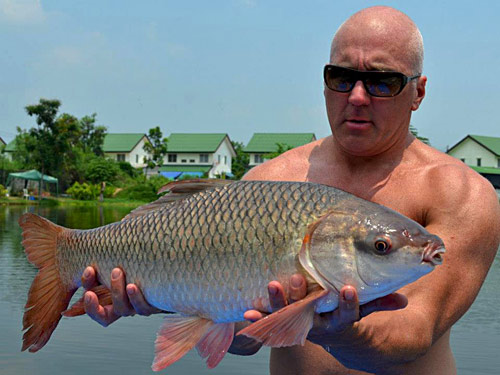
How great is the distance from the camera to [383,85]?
Result: 3.41 m

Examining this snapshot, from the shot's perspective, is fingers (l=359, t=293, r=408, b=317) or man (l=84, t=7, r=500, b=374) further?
man (l=84, t=7, r=500, b=374)

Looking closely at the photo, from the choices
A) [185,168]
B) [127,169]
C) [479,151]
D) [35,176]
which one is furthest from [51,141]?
[479,151]

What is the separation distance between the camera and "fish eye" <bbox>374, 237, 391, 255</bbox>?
2523 mm

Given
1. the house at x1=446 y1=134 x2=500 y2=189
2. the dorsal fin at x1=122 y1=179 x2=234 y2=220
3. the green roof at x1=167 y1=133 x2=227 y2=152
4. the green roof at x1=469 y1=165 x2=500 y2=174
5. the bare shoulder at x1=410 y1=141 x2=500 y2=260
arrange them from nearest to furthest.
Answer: the dorsal fin at x1=122 y1=179 x2=234 y2=220 → the bare shoulder at x1=410 y1=141 x2=500 y2=260 → the green roof at x1=469 y1=165 x2=500 y2=174 → the house at x1=446 y1=134 x2=500 y2=189 → the green roof at x1=167 y1=133 x2=227 y2=152

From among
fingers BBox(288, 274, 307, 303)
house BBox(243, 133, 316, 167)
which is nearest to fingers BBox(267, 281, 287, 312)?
fingers BBox(288, 274, 307, 303)

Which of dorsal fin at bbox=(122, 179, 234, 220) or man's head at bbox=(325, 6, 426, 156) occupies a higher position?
man's head at bbox=(325, 6, 426, 156)

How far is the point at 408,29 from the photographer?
11.5ft

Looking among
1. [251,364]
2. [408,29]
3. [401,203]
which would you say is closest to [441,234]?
[401,203]

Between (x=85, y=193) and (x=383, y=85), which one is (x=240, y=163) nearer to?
(x=85, y=193)

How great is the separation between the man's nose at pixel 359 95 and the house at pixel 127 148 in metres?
82.6

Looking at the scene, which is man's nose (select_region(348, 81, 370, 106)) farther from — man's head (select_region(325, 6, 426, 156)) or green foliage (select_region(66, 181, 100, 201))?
green foliage (select_region(66, 181, 100, 201))

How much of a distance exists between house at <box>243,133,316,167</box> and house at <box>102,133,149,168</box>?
12628 millimetres

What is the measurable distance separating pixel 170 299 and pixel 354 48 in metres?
1.47

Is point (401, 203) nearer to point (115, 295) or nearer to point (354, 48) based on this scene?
point (354, 48)
